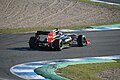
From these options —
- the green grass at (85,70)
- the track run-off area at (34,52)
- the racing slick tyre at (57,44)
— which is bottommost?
the green grass at (85,70)

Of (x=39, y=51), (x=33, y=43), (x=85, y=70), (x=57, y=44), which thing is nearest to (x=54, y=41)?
(x=57, y=44)

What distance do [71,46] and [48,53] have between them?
2323mm

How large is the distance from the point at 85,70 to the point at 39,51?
4693 millimetres

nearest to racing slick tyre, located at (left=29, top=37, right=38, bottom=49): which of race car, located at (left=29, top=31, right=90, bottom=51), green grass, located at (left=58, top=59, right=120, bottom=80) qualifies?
race car, located at (left=29, top=31, right=90, bottom=51)

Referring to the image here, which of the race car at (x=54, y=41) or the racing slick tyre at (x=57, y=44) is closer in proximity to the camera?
the racing slick tyre at (x=57, y=44)

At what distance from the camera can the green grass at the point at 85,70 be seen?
1319 cm

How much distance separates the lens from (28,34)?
24.7 metres

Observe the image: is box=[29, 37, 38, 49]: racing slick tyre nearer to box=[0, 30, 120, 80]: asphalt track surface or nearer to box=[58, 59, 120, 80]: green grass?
box=[0, 30, 120, 80]: asphalt track surface

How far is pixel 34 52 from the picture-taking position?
60.0 feet

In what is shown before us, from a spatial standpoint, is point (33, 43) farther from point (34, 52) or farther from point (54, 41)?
point (54, 41)

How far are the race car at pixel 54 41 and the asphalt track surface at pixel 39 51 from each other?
0.26 meters

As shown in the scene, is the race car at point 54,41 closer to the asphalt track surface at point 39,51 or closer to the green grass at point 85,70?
the asphalt track surface at point 39,51

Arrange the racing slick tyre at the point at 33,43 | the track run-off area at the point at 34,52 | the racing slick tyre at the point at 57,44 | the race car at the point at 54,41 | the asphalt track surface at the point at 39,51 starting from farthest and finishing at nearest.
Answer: the racing slick tyre at the point at 33,43 → the race car at the point at 54,41 → the racing slick tyre at the point at 57,44 → the asphalt track surface at the point at 39,51 → the track run-off area at the point at 34,52

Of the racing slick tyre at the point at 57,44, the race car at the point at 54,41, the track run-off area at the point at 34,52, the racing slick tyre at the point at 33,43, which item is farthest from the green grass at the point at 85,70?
the racing slick tyre at the point at 33,43
